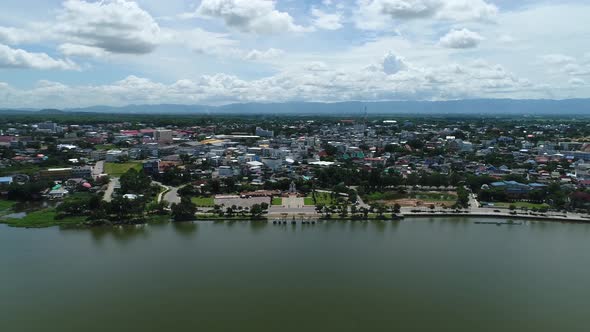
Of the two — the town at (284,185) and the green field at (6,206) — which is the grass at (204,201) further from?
the green field at (6,206)

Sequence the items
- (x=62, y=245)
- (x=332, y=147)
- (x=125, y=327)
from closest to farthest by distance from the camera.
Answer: (x=125, y=327), (x=62, y=245), (x=332, y=147)

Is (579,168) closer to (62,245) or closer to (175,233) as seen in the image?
(175,233)

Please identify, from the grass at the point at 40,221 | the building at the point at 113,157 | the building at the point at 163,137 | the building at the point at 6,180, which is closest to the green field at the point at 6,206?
the grass at the point at 40,221

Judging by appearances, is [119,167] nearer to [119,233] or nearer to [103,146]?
[103,146]

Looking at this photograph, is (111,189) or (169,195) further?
(111,189)

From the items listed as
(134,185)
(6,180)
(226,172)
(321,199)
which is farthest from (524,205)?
(6,180)

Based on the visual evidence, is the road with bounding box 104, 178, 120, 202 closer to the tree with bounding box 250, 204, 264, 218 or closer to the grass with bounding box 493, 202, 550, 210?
the tree with bounding box 250, 204, 264, 218

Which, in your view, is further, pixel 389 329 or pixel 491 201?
pixel 491 201

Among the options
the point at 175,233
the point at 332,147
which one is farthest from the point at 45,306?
the point at 332,147
